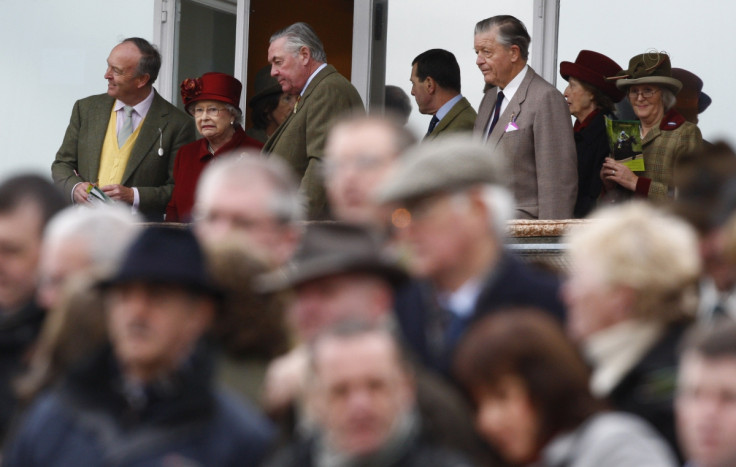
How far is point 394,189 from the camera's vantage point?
11.5 feet

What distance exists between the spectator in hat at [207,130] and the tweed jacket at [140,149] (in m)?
0.28

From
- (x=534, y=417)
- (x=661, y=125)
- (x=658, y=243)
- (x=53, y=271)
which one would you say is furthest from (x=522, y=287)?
(x=661, y=125)

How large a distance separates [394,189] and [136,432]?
925 mm

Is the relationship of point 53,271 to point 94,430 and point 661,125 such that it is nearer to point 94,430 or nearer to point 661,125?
point 94,430

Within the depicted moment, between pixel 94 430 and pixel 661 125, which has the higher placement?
pixel 661 125

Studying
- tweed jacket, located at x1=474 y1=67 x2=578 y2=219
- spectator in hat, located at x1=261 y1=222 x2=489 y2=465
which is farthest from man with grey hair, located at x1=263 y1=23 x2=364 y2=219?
spectator in hat, located at x1=261 y1=222 x2=489 y2=465

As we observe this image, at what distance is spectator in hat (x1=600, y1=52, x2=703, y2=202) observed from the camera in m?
6.73

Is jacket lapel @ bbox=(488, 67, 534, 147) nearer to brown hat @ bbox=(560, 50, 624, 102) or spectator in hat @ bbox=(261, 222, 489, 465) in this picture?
brown hat @ bbox=(560, 50, 624, 102)

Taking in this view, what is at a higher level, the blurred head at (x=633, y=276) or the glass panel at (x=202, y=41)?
the glass panel at (x=202, y=41)

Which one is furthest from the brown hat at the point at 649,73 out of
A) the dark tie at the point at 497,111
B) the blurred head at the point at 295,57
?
the blurred head at the point at 295,57

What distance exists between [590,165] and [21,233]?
358 centimetres

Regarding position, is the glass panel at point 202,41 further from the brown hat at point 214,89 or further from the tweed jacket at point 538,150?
the tweed jacket at point 538,150

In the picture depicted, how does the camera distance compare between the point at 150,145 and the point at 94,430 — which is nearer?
the point at 94,430

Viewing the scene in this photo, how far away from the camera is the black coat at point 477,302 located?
3389mm
